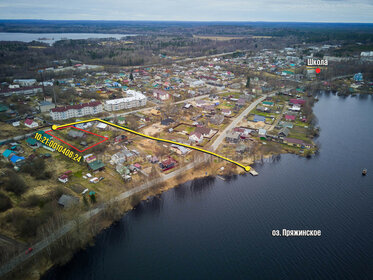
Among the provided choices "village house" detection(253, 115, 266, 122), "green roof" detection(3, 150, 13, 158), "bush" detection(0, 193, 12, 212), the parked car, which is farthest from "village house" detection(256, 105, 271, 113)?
the parked car

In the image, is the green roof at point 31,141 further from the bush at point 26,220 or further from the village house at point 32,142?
the bush at point 26,220

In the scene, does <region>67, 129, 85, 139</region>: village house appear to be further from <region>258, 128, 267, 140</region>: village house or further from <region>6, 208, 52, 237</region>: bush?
<region>258, 128, 267, 140</region>: village house

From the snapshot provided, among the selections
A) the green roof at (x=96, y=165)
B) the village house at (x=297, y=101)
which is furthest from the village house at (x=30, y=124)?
the village house at (x=297, y=101)

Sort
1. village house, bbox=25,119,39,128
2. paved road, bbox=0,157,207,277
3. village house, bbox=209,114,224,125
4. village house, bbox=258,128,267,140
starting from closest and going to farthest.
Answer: paved road, bbox=0,157,207,277, village house, bbox=258,128,267,140, village house, bbox=25,119,39,128, village house, bbox=209,114,224,125

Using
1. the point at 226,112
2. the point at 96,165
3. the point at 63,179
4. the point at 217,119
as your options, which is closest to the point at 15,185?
the point at 63,179

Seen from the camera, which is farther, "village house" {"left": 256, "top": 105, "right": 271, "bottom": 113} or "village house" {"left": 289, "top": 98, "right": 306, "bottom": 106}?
"village house" {"left": 289, "top": 98, "right": 306, "bottom": 106}

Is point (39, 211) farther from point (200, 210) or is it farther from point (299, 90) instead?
→ point (299, 90)

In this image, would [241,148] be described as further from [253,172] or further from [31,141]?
[31,141]

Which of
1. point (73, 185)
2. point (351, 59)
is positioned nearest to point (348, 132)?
point (73, 185)
